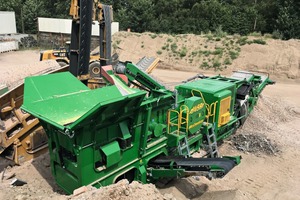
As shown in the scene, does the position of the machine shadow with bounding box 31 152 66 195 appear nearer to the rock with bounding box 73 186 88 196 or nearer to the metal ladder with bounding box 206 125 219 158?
the rock with bounding box 73 186 88 196

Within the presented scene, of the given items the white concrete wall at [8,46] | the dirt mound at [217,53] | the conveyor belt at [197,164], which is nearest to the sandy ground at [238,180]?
the conveyor belt at [197,164]

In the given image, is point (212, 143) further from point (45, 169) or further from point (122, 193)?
point (45, 169)

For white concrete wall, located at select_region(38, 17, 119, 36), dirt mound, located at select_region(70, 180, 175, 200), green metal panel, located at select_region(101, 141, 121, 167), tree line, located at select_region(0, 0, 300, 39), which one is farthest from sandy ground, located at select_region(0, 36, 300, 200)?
white concrete wall, located at select_region(38, 17, 119, 36)

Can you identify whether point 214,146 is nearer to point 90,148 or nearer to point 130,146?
point 130,146

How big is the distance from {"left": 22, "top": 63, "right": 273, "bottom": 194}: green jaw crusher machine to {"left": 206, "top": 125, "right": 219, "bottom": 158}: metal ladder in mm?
24

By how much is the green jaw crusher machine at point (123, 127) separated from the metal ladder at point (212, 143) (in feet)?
0.08

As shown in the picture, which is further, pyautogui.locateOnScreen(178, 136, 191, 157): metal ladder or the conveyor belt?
pyautogui.locateOnScreen(178, 136, 191, 157): metal ladder

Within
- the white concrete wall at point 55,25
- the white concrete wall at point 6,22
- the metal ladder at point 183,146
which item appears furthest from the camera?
the white concrete wall at point 6,22

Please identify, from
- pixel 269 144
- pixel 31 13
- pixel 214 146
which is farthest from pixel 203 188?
pixel 31 13

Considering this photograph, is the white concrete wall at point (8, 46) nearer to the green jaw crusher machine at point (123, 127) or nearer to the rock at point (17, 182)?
the rock at point (17, 182)

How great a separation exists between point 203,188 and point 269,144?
3.37 meters

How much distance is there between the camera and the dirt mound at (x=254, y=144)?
877 cm

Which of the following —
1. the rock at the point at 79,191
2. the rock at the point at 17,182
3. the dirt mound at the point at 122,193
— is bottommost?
the rock at the point at 17,182

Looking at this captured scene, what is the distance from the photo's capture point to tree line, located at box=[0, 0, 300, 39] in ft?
98.1
